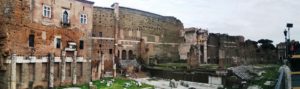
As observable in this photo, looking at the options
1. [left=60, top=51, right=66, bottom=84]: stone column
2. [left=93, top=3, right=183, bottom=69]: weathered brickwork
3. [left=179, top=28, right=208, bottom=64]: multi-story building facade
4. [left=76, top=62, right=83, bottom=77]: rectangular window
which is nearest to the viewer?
[left=60, top=51, right=66, bottom=84]: stone column

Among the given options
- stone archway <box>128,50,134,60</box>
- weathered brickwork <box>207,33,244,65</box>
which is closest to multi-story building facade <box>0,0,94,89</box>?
stone archway <box>128,50,134,60</box>

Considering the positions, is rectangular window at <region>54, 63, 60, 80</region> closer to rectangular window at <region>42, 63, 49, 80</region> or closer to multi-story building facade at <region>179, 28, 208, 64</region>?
rectangular window at <region>42, 63, 49, 80</region>

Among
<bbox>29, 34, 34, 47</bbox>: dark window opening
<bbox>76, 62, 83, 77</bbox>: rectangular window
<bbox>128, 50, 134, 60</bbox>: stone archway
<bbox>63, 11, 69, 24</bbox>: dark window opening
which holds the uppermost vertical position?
<bbox>63, 11, 69, 24</bbox>: dark window opening

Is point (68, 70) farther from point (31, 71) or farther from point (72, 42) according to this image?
point (31, 71)

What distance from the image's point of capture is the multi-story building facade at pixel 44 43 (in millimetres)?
20047

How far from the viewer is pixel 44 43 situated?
2305 cm

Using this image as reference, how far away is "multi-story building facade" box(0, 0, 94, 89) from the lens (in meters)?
20.0

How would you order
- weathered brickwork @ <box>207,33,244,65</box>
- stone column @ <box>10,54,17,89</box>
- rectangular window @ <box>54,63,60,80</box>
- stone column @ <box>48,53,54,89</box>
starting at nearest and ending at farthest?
stone column @ <box>10,54,17,89</box> → stone column @ <box>48,53,54,89</box> → rectangular window @ <box>54,63,60,80</box> → weathered brickwork @ <box>207,33,244,65</box>

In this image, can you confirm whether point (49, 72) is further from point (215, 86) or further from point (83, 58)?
point (215, 86)

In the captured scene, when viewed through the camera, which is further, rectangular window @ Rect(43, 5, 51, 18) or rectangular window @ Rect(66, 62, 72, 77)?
rectangular window @ Rect(66, 62, 72, 77)

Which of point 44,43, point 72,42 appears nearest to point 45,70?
point 44,43

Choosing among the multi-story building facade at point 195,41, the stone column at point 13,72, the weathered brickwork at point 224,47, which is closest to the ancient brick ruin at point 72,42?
the stone column at point 13,72

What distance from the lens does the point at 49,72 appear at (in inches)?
916

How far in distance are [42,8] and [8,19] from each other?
325cm
